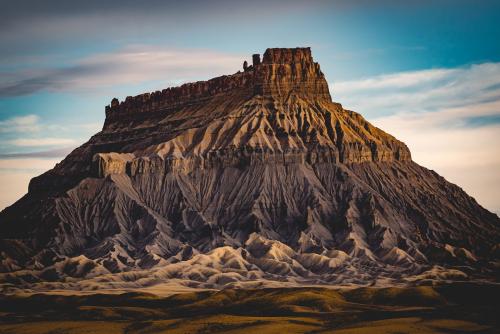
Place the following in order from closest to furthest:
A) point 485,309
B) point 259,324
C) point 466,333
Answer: point 466,333 < point 259,324 < point 485,309

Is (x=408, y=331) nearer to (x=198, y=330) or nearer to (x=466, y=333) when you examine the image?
(x=466, y=333)

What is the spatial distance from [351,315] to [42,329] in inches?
1769

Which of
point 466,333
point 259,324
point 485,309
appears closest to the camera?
point 466,333

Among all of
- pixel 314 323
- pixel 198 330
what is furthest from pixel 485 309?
pixel 198 330

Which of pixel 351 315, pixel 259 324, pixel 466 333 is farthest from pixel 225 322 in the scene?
pixel 466 333

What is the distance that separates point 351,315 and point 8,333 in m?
49.6

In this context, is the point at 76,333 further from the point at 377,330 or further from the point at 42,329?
the point at 377,330

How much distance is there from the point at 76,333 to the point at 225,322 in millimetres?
21138

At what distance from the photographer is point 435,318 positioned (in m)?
187

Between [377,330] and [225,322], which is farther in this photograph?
[225,322]

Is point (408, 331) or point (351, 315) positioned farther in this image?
point (351, 315)

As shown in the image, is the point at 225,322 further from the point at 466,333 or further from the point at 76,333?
the point at 466,333

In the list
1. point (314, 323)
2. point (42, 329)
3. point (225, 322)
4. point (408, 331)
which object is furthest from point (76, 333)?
point (408, 331)

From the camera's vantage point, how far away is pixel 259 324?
18612cm
